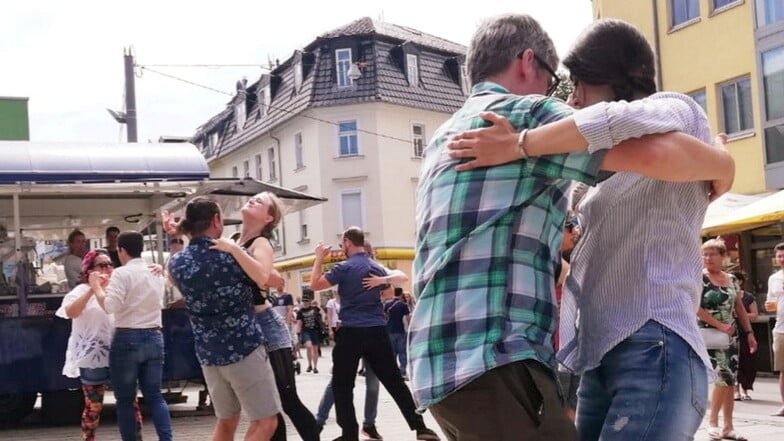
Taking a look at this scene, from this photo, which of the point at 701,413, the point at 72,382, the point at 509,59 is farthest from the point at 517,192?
the point at 72,382

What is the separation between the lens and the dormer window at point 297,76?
4681 cm

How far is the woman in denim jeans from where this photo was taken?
275 inches

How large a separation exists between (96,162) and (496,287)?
416 inches

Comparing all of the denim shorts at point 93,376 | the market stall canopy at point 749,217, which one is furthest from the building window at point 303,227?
the denim shorts at point 93,376

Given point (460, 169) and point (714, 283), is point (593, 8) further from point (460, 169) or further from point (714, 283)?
point (460, 169)

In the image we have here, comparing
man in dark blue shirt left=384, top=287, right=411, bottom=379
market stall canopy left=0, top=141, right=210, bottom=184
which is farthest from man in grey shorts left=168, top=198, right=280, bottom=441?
man in dark blue shirt left=384, top=287, right=411, bottom=379

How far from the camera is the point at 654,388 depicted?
241 cm

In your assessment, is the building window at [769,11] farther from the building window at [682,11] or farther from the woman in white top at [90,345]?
the woman in white top at [90,345]

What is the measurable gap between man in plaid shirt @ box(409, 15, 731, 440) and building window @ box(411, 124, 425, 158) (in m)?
42.0

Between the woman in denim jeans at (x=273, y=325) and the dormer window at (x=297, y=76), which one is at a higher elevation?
the dormer window at (x=297, y=76)

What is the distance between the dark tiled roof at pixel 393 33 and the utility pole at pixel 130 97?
23.5m

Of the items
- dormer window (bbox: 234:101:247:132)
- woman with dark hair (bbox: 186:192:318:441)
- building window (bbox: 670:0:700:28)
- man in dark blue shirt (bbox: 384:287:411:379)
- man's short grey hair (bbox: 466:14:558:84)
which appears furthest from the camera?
dormer window (bbox: 234:101:247:132)

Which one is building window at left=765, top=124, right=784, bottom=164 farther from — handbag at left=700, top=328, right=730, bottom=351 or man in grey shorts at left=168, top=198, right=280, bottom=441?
man in grey shorts at left=168, top=198, right=280, bottom=441

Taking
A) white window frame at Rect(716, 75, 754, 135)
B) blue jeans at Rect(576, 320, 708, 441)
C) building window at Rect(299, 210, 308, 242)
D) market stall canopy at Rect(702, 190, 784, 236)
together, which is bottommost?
blue jeans at Rect(576, 320, 708, 441)
